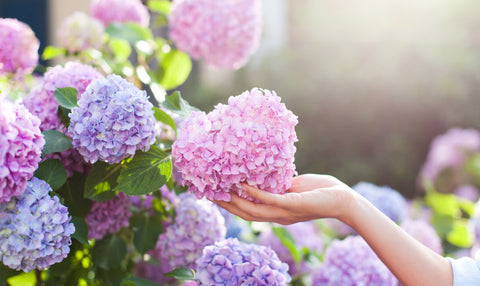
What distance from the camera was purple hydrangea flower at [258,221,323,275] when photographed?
1336mm

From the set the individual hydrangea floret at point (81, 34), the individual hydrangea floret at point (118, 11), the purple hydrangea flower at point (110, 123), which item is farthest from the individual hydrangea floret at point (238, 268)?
the individual hydrangea floret at point (118, 11)

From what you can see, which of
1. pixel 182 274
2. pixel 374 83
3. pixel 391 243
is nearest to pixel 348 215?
pixel 391 243

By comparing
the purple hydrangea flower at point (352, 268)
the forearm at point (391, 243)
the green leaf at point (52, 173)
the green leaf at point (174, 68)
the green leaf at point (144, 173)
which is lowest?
the green leaf at point (52, 173)

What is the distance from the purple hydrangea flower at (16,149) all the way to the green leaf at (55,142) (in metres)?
0.06

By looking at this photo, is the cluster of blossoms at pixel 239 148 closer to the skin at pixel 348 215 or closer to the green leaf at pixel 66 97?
the skin at pixel 348 215

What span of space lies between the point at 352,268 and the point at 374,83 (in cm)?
435

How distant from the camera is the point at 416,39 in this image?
210 inches

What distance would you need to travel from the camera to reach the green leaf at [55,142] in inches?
29.5

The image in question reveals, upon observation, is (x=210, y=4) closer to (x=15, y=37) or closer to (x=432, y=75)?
(x=15, y=37)

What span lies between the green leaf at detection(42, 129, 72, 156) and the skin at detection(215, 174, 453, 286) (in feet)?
0.86

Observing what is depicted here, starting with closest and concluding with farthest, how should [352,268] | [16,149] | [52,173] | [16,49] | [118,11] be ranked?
[16,149], [52,173], [16,49], [352,268], [118,11]

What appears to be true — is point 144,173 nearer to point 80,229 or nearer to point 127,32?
point 80,229

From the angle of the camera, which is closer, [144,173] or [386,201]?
[144,173]

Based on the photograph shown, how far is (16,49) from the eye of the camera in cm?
100
